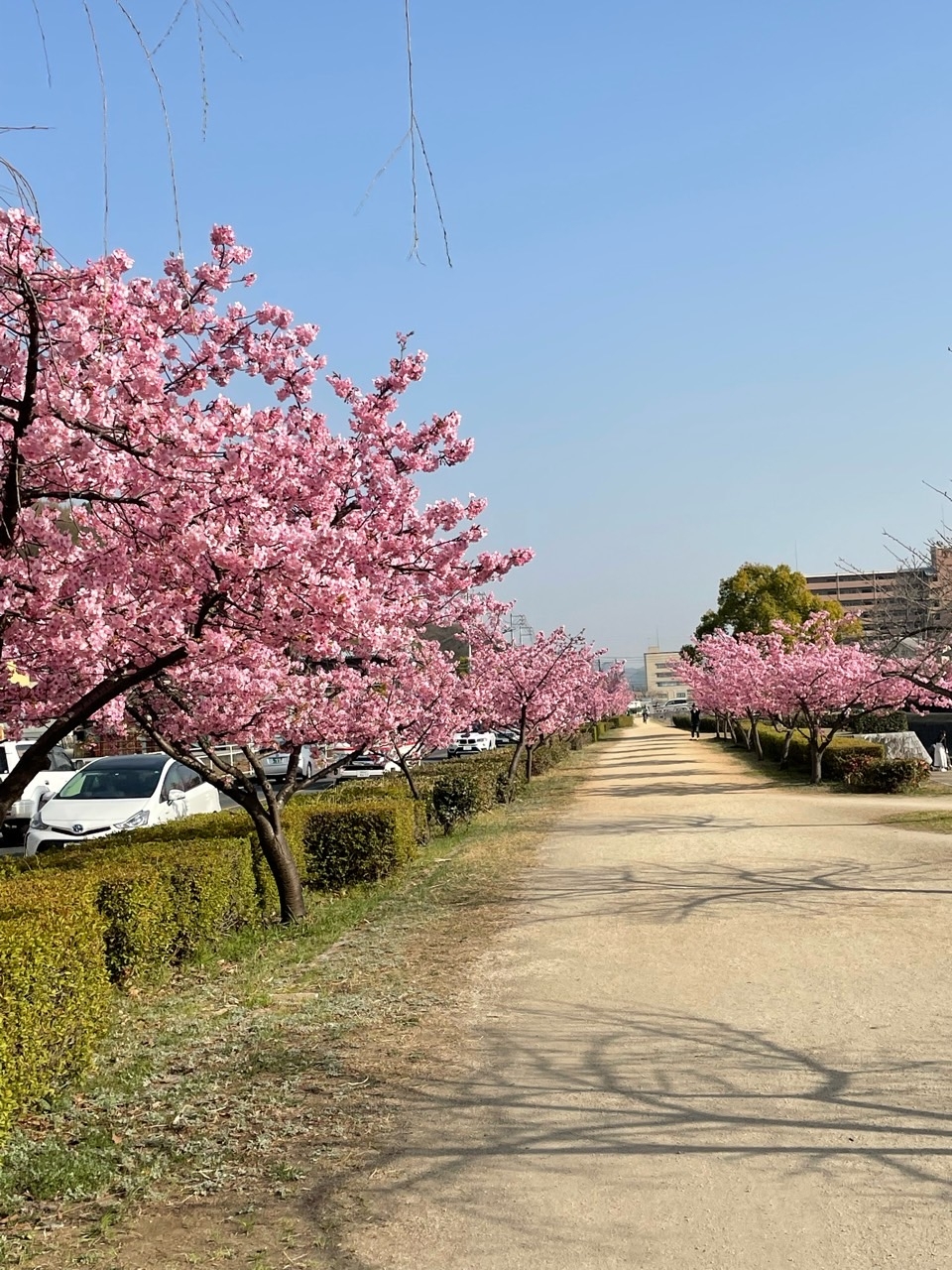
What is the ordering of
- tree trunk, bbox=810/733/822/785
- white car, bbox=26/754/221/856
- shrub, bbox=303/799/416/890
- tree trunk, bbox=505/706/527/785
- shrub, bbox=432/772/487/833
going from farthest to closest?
1. tree trunk, bbox=810/733/822/785
2. tree trunk, bbox=505/706/527/785
3. shrub, bbox=432/772/487/833
4. white car, bbox=26/754/221/856
5. shrub, bbox=303/799/416/890

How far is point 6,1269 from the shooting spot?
349cm

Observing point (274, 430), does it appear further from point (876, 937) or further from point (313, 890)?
point (313, 890)

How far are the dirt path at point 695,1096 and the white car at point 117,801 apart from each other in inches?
236

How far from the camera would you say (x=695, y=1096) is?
483cm

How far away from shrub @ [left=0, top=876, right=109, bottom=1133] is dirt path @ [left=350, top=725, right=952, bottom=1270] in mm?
1611

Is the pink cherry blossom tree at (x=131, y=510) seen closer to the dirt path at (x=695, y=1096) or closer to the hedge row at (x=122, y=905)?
the hedge row at (x=122, y=905)

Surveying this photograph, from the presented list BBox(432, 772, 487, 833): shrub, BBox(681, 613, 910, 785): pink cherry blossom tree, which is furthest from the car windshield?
BBox(681, 613, 910, 785): pink cherry blossom tree

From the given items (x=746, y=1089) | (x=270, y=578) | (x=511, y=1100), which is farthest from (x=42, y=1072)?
(x=746, y=1089)

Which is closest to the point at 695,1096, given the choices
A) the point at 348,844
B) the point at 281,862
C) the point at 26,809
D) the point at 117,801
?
the point at 281,862

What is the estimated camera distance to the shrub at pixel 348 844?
11938mm

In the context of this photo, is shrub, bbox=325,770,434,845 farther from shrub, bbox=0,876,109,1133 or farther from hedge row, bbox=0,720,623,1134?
shrub, bbox=0,876,109,1133

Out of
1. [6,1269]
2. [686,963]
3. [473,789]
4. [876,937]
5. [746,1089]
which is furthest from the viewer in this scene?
[473,789]

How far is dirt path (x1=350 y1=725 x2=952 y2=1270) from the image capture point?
3.55 metres

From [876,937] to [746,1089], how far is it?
3570 millimetres
